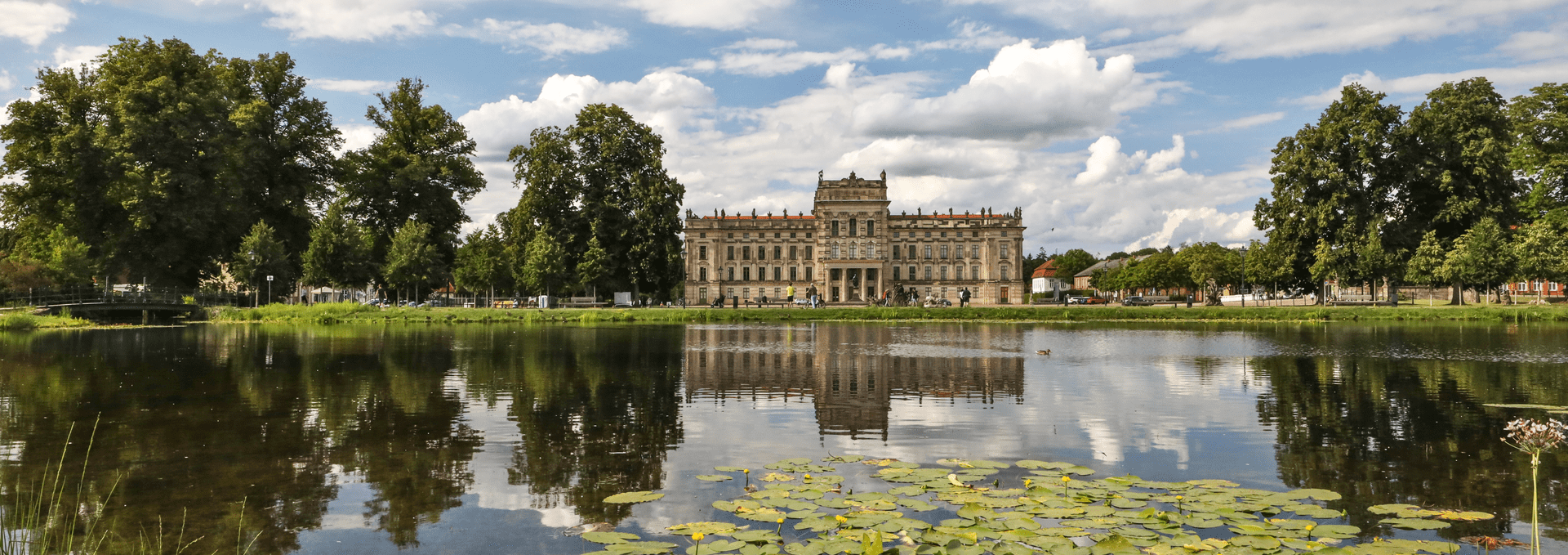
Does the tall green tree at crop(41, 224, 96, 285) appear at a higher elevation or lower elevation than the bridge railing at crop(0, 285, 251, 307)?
higher

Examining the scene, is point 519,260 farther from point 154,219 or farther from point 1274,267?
point 1274,267

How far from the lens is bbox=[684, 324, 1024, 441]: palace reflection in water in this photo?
1244 cm

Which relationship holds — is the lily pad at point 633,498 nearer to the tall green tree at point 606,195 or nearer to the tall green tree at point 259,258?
the tall green tree at point 259,258

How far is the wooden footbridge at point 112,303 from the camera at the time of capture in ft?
117

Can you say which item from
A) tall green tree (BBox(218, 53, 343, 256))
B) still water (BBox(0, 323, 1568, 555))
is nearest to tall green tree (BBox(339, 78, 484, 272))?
tall green tree (BBox(218, 53, 343, 256))

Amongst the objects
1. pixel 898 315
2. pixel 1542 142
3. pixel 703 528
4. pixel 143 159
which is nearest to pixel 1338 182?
pixel 1542 142

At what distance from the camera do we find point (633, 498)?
22.1 feet

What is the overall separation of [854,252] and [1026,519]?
85709 mm

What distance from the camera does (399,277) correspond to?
44.2 metres

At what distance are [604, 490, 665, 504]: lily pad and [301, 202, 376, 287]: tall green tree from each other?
42.5 metres

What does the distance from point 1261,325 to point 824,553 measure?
38.0 metres

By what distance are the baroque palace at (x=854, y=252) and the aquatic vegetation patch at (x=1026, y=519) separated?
274 feet

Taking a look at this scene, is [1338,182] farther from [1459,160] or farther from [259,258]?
[259,258]

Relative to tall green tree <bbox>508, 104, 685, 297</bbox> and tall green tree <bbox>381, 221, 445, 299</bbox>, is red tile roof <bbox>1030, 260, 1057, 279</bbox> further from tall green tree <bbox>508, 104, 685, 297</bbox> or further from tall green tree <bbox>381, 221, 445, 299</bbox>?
tall green tree <bbox>381, 221, 445, 299</bbox>
